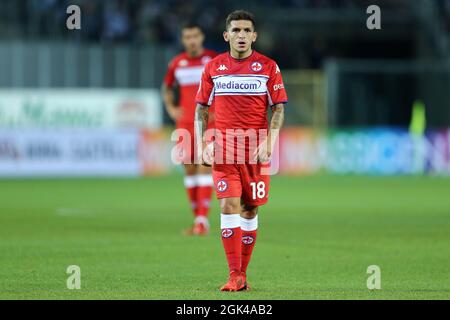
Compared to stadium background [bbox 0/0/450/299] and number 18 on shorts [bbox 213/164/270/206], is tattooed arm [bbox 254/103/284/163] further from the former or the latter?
stadium background [bbox 0/0/450/299]

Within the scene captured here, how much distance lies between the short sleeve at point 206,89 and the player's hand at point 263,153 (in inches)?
24.1

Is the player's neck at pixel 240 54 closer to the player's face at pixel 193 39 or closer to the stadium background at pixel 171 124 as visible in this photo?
the stadium background at pixel 171 124

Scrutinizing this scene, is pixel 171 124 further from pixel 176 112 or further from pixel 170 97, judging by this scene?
pixel 176 112

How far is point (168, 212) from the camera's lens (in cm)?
1786

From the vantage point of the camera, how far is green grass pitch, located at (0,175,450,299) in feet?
30.3

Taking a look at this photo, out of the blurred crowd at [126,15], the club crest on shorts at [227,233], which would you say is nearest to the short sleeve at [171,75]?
the club crest on shorts at [227,233]

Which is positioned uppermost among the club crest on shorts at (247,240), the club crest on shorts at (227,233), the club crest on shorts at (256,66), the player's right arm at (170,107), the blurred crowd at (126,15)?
the blurred crowd at (126,15)

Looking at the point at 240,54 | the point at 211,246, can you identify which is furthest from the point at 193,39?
the point at 240,54

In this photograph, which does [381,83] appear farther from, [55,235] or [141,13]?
[55,235]

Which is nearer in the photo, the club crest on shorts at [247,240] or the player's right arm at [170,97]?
the club crest on shorts at [247,240]

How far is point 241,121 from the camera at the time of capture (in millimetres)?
9445

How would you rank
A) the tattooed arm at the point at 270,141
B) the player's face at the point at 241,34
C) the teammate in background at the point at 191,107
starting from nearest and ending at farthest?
the player's face at the point at 241,34 → the tattooed arm at the point at 270,141 → the teammate in background at the point at 191,107

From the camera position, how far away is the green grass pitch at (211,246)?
30.3ft
